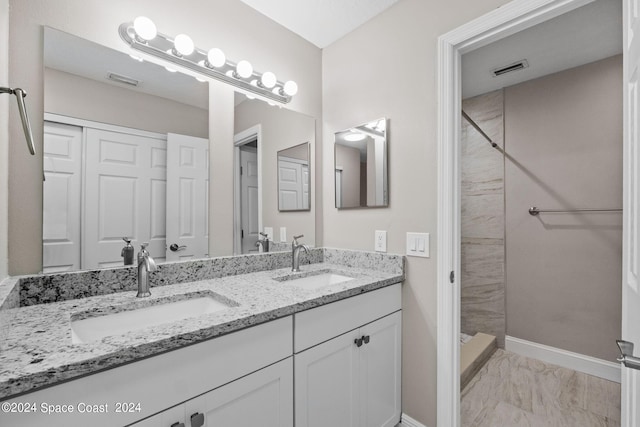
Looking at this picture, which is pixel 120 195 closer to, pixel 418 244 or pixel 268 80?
pixel 268 80

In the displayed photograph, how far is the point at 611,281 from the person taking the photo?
2.09m

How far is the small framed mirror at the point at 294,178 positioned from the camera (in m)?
1.91

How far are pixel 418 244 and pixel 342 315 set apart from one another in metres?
0.58

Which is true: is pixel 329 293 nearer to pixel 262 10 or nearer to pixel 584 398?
pixel 262 10

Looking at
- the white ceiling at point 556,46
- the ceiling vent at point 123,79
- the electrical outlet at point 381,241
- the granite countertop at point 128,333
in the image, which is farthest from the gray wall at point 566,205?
the ceiling vent at point 123,79

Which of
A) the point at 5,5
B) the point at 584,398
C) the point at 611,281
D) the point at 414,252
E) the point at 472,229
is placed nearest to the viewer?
the point at 5,5

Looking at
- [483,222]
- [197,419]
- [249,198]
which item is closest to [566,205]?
[483,222]

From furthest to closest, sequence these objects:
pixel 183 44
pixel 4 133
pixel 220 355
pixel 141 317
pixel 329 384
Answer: pixel 183 44
pixel 329 384
pixel 141 317
pixel 4 133
pixel 220 355

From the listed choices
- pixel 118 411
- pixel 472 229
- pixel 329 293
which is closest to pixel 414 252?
pixel 329 293

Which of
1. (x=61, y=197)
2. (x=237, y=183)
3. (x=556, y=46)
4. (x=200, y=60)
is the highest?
(x=556, y=46)

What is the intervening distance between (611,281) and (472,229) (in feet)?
3.29

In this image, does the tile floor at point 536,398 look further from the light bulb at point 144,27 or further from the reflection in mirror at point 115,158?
the light bulb at point 144,27

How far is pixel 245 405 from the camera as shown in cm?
94

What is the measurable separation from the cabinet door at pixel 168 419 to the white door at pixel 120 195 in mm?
707
